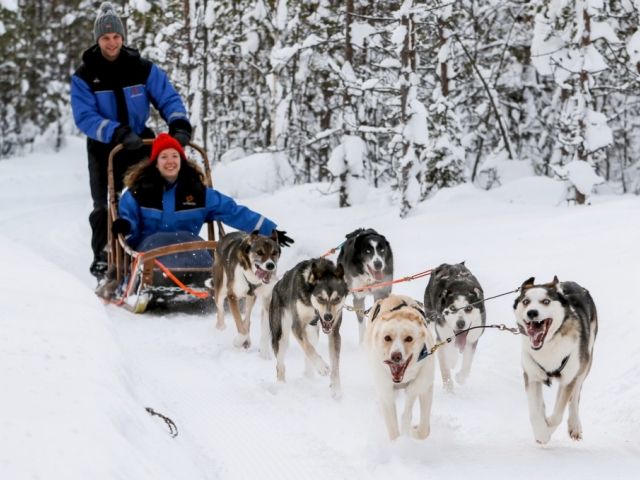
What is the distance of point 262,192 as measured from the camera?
15.7 metres

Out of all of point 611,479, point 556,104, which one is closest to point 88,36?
point 556,104

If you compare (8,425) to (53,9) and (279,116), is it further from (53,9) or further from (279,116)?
(53,9)

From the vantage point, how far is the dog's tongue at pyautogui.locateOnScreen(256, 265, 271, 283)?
6081 millimetres

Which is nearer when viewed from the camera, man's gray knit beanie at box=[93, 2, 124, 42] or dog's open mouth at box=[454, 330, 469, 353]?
dog's open mouth at box=[454, 330, 469, 353]

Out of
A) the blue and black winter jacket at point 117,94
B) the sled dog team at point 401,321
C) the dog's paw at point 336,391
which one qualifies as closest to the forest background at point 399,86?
the blue and black winter jacket at point 117,94

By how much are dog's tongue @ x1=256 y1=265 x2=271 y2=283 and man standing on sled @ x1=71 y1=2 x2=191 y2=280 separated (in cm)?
221

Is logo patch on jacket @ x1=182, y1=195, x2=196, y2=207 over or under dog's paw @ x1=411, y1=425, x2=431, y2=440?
over

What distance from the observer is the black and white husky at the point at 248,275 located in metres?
6.08

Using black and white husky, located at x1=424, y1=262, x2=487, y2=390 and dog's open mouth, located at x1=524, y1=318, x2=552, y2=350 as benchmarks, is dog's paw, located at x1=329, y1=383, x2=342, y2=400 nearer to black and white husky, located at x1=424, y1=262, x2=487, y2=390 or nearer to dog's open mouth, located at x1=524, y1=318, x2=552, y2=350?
black and white husky, located at x1=424, y1=262, x2=487, y2=390

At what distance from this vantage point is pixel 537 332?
12.9 feet

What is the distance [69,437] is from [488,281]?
214 inches

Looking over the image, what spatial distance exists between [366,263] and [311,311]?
63.6 inches

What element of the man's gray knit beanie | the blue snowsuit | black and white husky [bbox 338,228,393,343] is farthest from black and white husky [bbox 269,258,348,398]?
the man's gray knit beanie

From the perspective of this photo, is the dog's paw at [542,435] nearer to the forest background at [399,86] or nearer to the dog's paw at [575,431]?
the dog's paw at [575,431]
